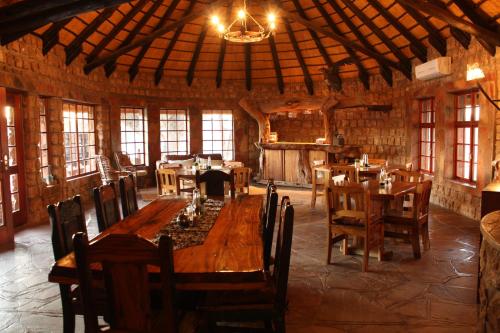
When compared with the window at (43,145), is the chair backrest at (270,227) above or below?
below

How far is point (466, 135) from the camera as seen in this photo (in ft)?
25.3

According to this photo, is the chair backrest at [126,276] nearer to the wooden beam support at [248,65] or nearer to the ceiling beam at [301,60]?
the ceiling beam at [301,60]

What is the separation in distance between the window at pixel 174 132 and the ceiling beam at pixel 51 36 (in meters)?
4.52

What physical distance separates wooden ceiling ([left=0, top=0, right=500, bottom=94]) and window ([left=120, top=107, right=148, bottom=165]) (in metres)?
0.98

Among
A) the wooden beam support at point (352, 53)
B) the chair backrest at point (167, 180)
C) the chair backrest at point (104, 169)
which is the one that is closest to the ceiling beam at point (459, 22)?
the wooden beam support at point (352, 53)

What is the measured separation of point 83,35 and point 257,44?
4612mm

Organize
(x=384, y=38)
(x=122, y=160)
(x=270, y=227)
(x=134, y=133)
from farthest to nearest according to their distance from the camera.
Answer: (x=134, y=133) < (x=122, y=160) < (x=384, y=38) < (x=270, y=227)

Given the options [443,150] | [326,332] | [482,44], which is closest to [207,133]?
[443,150]

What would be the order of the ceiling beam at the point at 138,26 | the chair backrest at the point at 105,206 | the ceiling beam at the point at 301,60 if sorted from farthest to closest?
the ceiling beam at the point at 301,60 < the ceiling beam at the point at 138,26 < the chair backrest at the point at 105,206

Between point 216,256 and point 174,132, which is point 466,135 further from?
point 174,132

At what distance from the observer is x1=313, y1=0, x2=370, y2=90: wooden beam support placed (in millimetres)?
8930

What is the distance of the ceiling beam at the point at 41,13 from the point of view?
524cm

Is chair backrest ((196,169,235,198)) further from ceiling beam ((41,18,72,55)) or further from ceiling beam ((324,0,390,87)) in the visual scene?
ceiling beam ((324,0,390,87))

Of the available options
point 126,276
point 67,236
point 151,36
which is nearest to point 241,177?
point 151,36
